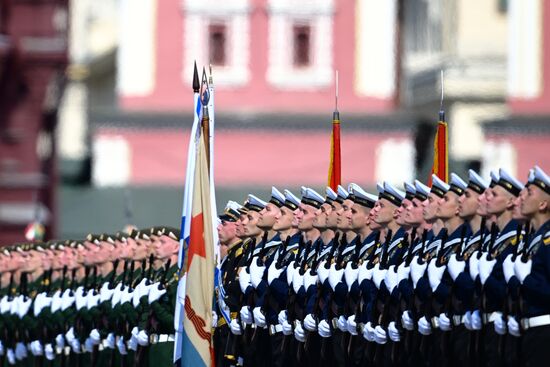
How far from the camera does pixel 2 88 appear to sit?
111 ft

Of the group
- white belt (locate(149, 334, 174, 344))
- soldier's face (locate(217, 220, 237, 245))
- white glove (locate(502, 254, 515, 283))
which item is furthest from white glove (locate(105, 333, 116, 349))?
white glove (locate(502, 254, 515, 283))

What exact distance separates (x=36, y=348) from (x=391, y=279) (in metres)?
5.71

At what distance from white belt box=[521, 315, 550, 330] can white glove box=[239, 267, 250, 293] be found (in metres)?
3.38

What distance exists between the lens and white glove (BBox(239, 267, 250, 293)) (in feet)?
47.3

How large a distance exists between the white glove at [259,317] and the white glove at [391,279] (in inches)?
62.4

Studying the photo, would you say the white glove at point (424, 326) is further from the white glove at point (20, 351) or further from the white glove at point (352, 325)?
the white glove at point (20, 351)

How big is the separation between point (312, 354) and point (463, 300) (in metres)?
1.93

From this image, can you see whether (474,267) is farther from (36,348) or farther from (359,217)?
(36,348)

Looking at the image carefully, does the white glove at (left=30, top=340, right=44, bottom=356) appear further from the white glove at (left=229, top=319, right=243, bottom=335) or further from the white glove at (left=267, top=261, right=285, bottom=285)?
the white glove at (left=267, top=261, right=285, bottom=285)

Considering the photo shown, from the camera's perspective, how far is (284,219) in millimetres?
14219

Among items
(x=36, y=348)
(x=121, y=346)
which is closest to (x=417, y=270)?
(x=121, y=346)

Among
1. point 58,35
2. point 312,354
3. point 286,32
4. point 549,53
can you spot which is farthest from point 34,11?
point 312,354

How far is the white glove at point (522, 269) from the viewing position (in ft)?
37.4

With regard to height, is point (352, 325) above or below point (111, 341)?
above
